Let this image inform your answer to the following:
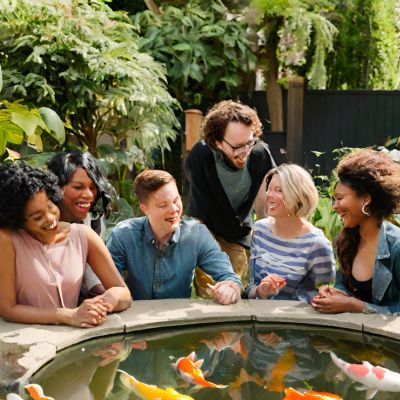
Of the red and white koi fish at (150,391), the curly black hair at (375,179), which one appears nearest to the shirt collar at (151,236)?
the curly black hair at (375,179)

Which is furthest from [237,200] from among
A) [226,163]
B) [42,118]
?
[42,118]

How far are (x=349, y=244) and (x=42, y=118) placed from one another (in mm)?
2042

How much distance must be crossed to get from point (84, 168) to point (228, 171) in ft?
3.07

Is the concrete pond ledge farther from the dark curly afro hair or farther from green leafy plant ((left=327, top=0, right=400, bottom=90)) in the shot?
green leafy plant ((left=327, top=0, right=400, bottom=90))

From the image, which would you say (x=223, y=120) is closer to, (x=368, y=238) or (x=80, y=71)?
(x=368, y=238)

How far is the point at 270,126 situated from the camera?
28.0 ft

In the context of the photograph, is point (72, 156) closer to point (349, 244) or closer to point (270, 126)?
point (349, 244)

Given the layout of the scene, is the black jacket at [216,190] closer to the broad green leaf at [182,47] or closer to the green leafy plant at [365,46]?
the broad green leaf at [182,47]

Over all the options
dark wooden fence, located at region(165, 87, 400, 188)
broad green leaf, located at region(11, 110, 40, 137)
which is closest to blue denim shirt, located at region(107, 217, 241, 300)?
broad green leaf, located at region(11, 110, 40, 137)

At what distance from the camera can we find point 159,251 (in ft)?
10.4

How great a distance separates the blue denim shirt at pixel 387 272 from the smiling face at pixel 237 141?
0.92m

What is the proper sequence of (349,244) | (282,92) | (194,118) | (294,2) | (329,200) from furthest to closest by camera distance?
(282,92), (294,2), (194,118), (329,200), (349,244)

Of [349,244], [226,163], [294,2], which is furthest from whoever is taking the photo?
[294,2]

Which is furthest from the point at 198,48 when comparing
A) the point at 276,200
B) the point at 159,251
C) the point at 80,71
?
the point at 159,251
